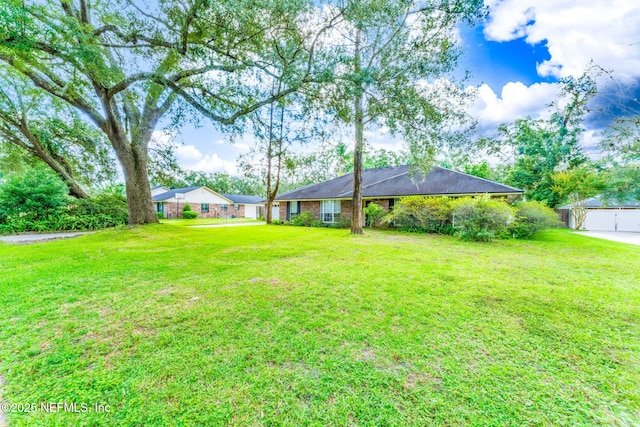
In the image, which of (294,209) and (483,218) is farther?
(294,209)

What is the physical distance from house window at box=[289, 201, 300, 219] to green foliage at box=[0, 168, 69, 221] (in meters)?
13.8

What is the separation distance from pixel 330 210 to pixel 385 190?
4.38 meters

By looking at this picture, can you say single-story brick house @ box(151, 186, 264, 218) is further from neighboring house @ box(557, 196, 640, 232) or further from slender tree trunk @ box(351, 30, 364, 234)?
neighboring house @ box(557, 196, 640, 232)

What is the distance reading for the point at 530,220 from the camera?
38.6 feet

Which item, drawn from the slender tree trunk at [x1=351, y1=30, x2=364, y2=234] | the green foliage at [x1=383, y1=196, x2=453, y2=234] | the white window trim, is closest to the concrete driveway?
the green foliage at [x1=383, y1=196, x2=453, y2=234]

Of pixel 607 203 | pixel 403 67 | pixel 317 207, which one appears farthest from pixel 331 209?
pixel 607 203

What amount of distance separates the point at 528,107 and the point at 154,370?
99.6 ft

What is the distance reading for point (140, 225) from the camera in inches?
473

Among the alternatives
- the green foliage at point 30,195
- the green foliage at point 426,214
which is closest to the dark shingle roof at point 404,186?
the green foliage at point 426,214

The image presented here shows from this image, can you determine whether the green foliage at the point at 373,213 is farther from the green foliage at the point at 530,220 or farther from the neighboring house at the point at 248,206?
the neighboring house at the point at 248,206

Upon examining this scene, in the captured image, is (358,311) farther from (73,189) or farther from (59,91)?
(73,189)

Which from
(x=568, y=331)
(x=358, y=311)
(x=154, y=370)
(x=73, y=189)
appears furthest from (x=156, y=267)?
(x=73, y=189)

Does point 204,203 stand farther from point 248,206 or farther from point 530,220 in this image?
point 530,220

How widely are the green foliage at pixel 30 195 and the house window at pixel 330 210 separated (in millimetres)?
14756
